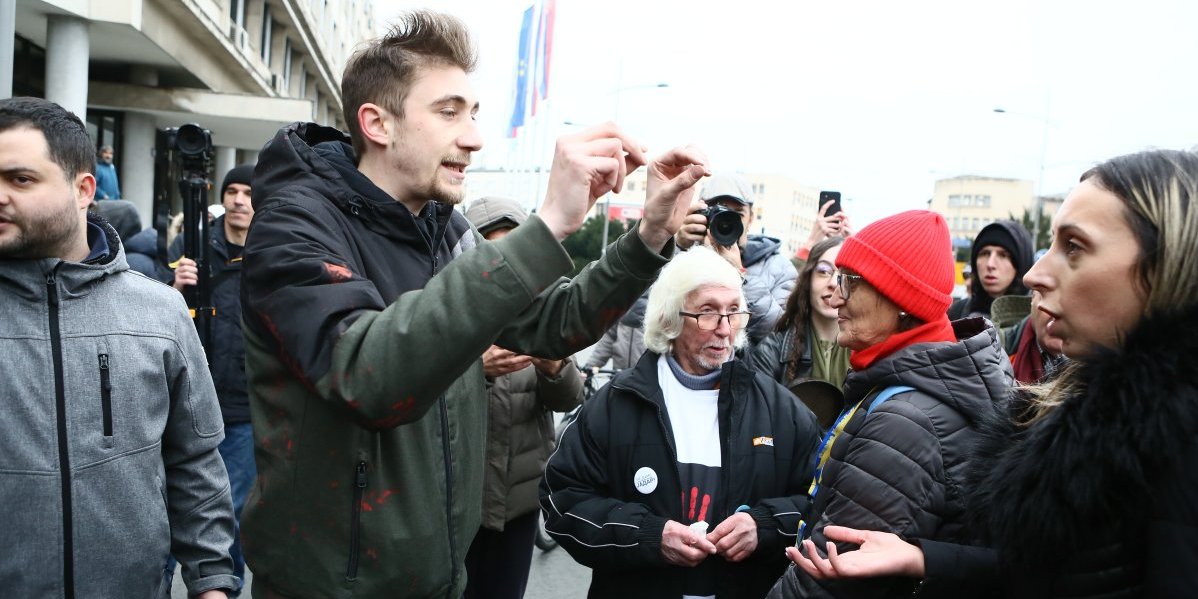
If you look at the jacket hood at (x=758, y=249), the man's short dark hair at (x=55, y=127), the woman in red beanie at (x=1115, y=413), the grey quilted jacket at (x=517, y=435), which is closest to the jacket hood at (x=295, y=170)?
the man's short dark hair at (x=55, y=127)

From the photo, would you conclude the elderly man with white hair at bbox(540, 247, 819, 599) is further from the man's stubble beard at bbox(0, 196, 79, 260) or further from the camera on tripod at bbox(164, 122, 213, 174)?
the camera on tripod at bbox(164, 122, 213, 174)

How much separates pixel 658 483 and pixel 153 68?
65.7 ft

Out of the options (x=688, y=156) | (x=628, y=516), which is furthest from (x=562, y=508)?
(x=688, y=156)

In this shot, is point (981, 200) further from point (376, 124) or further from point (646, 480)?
point (376, 124)

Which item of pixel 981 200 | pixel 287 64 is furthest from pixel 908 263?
pixel 981 200

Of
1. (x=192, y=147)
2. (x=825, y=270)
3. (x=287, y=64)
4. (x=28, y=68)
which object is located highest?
(x=287, y=64)

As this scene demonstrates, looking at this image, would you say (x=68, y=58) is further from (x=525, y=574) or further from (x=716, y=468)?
(x=716, y=468)

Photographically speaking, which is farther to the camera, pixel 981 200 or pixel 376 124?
→ pixel 981 200

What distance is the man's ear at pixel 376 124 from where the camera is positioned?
7.06 ft

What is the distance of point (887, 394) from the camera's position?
7.50ft

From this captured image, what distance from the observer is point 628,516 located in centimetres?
309

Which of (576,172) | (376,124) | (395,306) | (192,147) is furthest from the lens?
(192,147)

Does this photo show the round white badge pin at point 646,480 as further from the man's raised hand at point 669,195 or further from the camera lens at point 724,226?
the camera lens at point 724,226

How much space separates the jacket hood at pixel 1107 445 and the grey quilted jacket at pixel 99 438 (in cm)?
207
